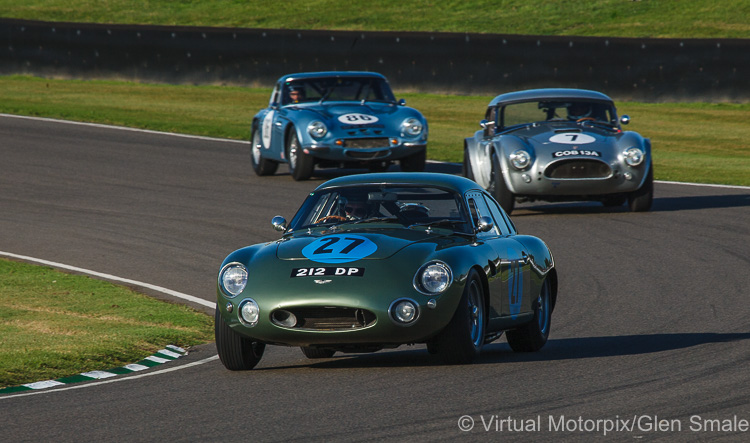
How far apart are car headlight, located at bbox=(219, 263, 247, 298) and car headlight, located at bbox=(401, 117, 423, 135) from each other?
10892mm

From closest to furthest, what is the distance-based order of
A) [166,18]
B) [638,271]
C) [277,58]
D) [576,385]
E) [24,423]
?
1. [24,423]
2. [576,385]
3. [638,271]
4. [277,58]
5. [166,18]

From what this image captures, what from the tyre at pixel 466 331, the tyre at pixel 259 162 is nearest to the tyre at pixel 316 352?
the tyre at pixel 466 331

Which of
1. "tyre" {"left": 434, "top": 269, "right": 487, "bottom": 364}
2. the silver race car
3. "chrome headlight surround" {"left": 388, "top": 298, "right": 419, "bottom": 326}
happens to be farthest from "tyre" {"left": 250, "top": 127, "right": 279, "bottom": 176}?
"chrome headlight surround" {"left": 388, "top": 298, "right": 419, "bottom": 326}

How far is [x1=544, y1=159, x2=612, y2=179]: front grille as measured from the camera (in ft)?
50.3

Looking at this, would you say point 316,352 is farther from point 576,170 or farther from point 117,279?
point 576,170

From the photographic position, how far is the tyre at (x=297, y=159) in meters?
18.7

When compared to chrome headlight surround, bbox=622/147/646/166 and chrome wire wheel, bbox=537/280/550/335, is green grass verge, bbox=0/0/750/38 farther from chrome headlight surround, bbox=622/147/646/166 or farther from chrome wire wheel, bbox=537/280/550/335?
chrome wire wheel, bbox=537/280/550/335

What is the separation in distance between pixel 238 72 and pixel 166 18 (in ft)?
41.5

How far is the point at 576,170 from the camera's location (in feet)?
50.3

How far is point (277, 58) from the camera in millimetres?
30344

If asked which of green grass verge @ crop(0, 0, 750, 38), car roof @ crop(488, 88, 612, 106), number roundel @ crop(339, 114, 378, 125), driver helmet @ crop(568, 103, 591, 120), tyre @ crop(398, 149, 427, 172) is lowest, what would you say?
green grass verge @ crop(0, 0, 750, 38)

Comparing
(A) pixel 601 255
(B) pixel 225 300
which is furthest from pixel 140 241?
(B) pixel 225 300

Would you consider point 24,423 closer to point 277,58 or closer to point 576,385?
point 576,385

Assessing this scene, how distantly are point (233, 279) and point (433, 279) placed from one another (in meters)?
1.20
